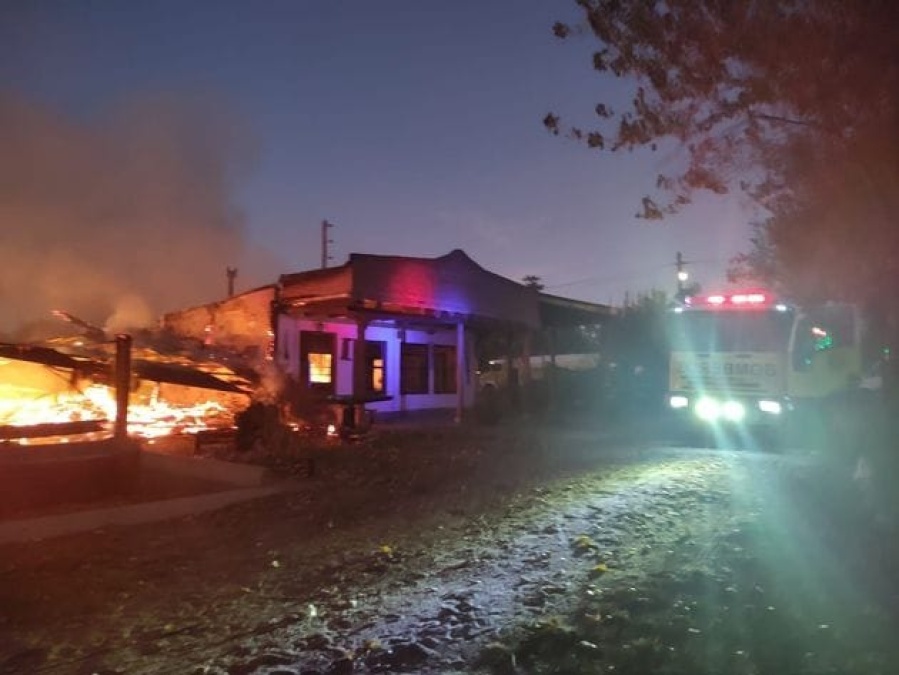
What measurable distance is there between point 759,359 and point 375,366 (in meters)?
12.0

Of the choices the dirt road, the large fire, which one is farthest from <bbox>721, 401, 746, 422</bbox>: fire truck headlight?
the large fire

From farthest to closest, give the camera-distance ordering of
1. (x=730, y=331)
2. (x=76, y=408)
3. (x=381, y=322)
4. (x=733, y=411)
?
(x=381, y=322) < (x=730, y=331) < (x=733, y=411) < (x=76, y=408)

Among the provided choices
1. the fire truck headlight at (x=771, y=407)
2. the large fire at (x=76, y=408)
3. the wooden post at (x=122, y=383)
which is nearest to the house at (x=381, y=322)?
the large fire at (x=76, y=408)

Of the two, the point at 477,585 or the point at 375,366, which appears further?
the point at 375,366

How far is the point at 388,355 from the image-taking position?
24.2 m

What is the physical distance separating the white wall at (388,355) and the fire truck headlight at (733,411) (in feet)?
33.4

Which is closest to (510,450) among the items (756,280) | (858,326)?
(858,326)

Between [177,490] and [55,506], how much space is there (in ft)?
5.72

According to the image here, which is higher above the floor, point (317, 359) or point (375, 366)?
point (317, 359)

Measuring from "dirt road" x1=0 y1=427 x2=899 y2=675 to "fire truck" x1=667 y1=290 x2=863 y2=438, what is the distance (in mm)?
4658

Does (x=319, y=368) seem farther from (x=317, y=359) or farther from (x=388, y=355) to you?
(x=388, y=355)

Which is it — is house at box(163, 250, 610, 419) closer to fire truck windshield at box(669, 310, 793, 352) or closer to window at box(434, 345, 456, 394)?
window at box(434, 345, 456, 394)

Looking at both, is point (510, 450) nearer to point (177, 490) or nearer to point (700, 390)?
point (700, 390)

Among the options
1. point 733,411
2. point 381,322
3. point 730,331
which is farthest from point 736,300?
point 381,322
